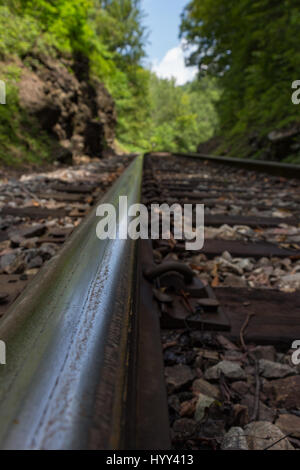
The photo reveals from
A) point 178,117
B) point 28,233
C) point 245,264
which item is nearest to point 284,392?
point 245,264

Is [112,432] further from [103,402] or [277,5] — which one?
[277,5]

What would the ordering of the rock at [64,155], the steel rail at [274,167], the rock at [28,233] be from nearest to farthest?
the rock at [28,233]
the steel rail at [274,167]
the rock at [64,155]

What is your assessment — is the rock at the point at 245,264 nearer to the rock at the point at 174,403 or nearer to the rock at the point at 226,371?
the rock at the point at 226,371

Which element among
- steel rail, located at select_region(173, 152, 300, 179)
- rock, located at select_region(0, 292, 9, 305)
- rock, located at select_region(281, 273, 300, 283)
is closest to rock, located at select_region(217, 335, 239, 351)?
rock, located at select_region(281, 273, 300, 283)

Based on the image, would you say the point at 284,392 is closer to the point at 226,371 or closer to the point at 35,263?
the point at 226,371

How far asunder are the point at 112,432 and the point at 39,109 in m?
6.73

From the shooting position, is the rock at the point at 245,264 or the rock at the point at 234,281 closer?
the rock at the point at 234,281

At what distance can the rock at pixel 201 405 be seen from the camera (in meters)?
0.60

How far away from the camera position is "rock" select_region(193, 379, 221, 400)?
66cm

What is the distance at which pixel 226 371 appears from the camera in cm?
71

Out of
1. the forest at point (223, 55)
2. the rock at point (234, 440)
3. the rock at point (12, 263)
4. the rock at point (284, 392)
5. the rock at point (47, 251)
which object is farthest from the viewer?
the forest at point (223, 55)

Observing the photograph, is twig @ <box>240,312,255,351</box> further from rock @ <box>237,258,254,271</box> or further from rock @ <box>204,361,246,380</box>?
rock @ <box>237,258,254,271</box>

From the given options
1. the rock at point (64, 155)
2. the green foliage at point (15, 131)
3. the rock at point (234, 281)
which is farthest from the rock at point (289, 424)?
the rock at point (64, 155)
